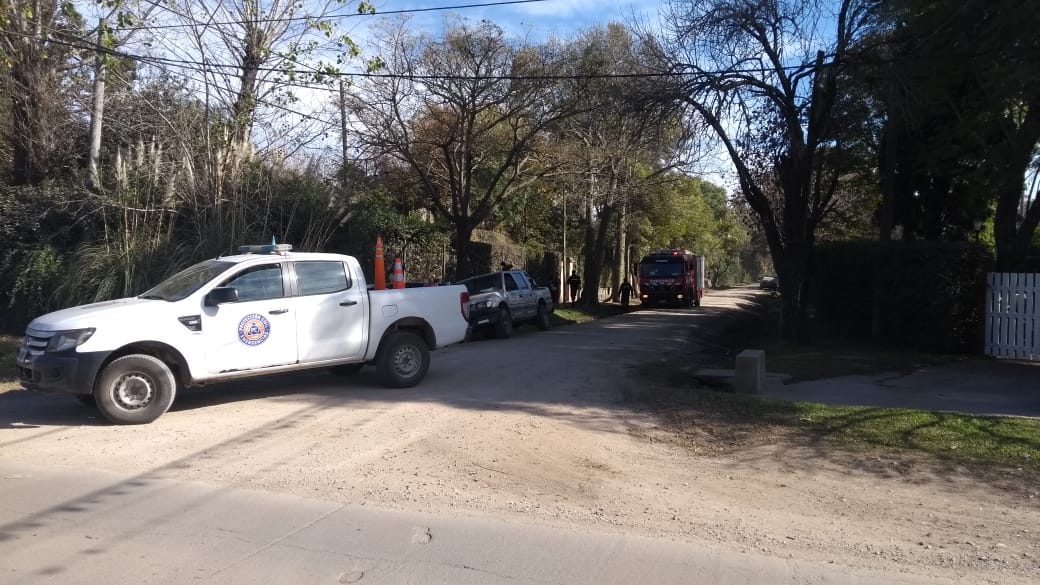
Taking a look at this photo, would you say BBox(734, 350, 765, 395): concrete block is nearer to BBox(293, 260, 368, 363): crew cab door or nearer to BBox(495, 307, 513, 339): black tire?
BBox(293, 260, 368, 363): crew cab door

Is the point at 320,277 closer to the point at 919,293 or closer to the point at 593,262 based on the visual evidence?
the point at 919,293

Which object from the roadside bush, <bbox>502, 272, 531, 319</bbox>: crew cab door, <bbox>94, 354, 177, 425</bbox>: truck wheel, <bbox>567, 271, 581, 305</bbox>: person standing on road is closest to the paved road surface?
<bbox>94, 354, 177, 425</bbox>: truck wheel

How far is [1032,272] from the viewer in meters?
17.2

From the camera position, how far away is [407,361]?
11.7 metres

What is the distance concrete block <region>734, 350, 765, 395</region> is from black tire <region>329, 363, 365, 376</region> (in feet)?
17.6

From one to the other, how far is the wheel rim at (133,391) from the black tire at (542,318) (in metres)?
14.2

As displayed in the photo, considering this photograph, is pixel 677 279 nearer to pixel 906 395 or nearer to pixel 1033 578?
pixel 906 395

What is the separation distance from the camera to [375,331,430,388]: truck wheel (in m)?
11.5

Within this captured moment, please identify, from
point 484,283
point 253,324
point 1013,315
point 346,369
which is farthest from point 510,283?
point 253,324

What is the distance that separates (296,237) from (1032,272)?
1597 centimetres

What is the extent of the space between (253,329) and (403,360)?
2.29 metres

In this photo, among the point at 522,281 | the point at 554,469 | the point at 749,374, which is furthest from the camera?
the point at 522,281

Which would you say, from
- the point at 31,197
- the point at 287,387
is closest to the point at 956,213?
the point at 287,387

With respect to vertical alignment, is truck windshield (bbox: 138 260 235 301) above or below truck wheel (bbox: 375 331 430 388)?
above
